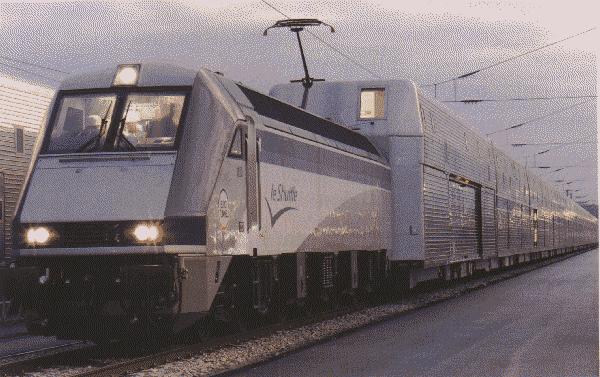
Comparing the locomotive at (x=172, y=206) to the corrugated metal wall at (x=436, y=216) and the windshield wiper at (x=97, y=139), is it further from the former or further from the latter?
the corrugated metal wall at (x=436, y=216)

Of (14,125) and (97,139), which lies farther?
(14,125)

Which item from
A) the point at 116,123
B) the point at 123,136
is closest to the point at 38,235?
the point at 123,136

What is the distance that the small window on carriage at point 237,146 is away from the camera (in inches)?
477

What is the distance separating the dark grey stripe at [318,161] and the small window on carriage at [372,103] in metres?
1.24

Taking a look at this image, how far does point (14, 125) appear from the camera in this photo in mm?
24797

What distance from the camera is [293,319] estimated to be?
16625 millimetres

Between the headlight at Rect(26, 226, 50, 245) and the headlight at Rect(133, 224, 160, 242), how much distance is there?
1063 mm

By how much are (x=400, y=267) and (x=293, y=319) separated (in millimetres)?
5228

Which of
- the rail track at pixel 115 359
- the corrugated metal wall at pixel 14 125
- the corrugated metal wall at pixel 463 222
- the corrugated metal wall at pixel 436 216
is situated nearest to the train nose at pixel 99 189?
the rail track at pixel 115 359

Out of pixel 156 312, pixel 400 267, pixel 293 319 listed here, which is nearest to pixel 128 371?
pixel 156 312

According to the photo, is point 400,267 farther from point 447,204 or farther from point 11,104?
point 11,104

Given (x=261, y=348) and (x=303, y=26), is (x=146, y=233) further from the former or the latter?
(x=303, y=26)

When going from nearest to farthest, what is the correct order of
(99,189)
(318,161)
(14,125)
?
(99,189) < (318,161) < (14,125)

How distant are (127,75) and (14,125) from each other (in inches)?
529
